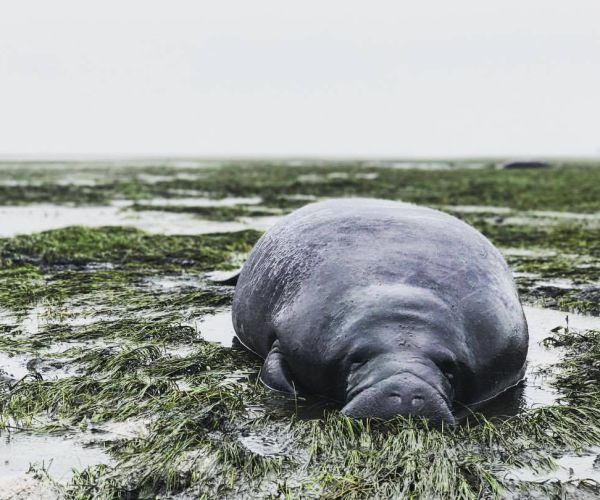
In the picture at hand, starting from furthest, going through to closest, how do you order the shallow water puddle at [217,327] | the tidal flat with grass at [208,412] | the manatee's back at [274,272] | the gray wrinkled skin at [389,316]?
the shallow water puddle at [217,327]
the manatee's back at [274,272]
the gray wrinkled skin at [389,316]
the tidal flat with grass at [208,412]

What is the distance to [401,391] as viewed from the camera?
3.68m

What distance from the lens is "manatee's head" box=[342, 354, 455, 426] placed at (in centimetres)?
367

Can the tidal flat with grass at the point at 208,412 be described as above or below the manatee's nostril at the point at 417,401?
below

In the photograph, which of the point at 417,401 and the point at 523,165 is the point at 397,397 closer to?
the point at 417,401

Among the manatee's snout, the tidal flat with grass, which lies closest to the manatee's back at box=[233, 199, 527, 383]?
the tidal flat with grass

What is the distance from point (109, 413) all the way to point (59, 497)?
3.36ft

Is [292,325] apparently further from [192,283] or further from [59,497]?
[192,283]

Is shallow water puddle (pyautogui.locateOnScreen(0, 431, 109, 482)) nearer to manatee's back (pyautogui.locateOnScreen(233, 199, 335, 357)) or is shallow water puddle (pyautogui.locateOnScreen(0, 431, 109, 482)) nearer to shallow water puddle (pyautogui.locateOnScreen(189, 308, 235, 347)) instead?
manatee's back (pyautogui.locateOnScreen(233, 199, 335, 357))

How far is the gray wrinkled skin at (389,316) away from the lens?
12.6 ft

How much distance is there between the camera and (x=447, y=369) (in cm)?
402

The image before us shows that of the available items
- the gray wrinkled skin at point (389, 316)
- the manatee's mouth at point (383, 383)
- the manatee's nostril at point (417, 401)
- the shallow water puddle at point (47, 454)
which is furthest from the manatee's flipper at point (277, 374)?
the shallow water puddle at point (47, 454)

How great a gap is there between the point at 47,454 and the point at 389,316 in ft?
6.08

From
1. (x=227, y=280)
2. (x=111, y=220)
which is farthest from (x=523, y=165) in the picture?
(x=227, y=280)

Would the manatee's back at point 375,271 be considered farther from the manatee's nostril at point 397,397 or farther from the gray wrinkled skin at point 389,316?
the manatee's nostril at point 397,397
